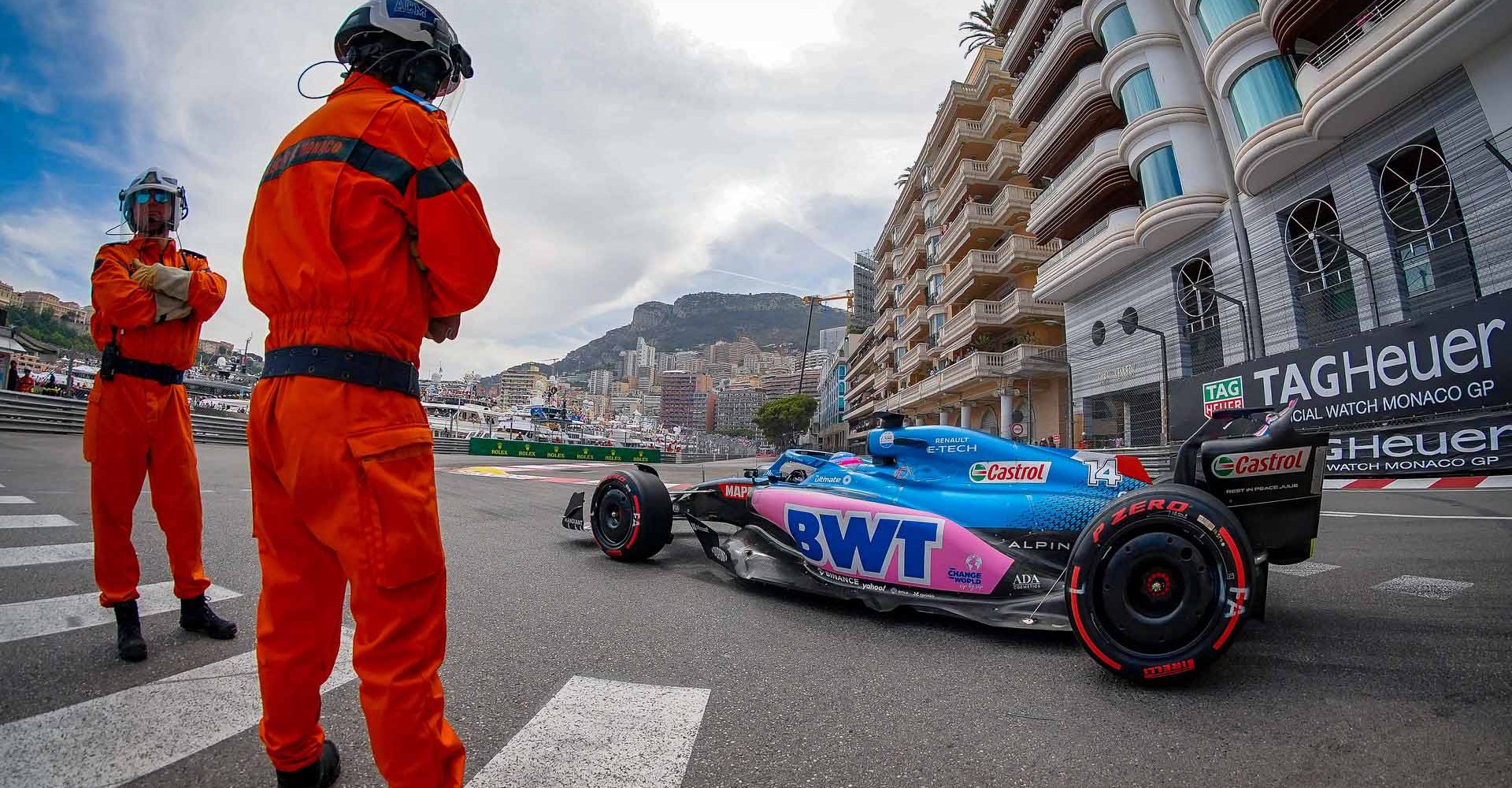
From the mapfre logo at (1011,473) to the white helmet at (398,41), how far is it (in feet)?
9.50

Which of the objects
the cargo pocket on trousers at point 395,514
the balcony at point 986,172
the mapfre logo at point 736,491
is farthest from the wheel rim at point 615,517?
the balcony at point 986,172

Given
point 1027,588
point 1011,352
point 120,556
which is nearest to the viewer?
point 120,556

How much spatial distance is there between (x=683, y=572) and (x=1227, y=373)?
40.8ft

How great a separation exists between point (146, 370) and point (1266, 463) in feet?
14.9

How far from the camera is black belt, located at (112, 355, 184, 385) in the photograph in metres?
2.42

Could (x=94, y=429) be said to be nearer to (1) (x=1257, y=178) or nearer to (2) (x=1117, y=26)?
(1) (x=1257, y=178)

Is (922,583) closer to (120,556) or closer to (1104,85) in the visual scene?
(120,556)

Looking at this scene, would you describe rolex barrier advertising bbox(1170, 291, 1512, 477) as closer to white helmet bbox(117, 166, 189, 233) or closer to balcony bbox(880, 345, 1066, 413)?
white helmet bbox(117, 166, 189, 233)

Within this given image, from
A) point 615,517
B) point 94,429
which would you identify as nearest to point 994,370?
point 615,517

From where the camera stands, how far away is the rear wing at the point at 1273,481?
2381 millimetres

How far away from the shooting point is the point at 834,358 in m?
97.4

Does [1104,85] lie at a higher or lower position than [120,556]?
higher

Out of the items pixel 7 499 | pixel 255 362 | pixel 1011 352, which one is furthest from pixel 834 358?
pixel 7 499

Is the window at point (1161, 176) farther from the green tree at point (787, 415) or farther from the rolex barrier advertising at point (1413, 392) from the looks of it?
the green tree at point (787, 415)
